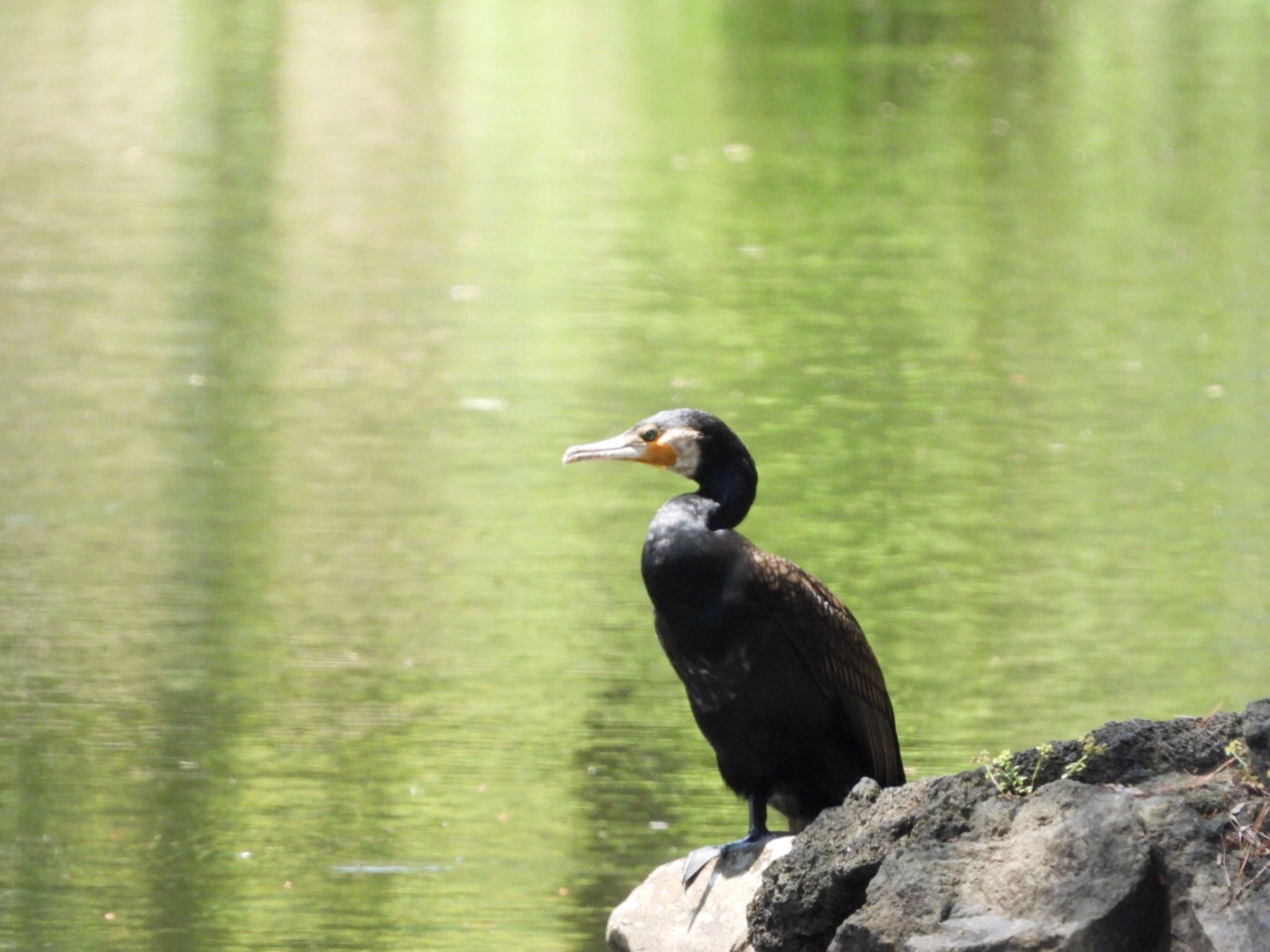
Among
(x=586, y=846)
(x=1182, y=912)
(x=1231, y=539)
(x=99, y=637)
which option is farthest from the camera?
(x=1231, y=539)

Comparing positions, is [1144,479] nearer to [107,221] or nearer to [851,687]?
[851,687]

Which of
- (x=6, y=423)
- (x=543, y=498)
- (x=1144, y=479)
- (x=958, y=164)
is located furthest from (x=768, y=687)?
(x=958, y=164)

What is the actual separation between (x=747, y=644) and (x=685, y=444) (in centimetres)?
43

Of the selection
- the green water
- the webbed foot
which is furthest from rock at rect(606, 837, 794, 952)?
the green water

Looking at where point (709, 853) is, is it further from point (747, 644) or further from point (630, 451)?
point (630, 451)

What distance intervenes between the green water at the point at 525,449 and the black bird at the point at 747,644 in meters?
0.72

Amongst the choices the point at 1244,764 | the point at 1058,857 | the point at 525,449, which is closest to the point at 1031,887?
the point at 1058,857

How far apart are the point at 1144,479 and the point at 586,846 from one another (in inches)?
157

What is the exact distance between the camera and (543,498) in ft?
29.7

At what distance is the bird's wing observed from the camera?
4871mm

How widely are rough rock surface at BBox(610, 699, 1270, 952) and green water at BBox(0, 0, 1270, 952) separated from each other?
1.54 meters

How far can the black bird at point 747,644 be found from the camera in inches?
189

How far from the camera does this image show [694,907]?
480 cm

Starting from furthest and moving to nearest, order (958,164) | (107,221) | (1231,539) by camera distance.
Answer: (958,164) → (107,221) → (1231,539)
